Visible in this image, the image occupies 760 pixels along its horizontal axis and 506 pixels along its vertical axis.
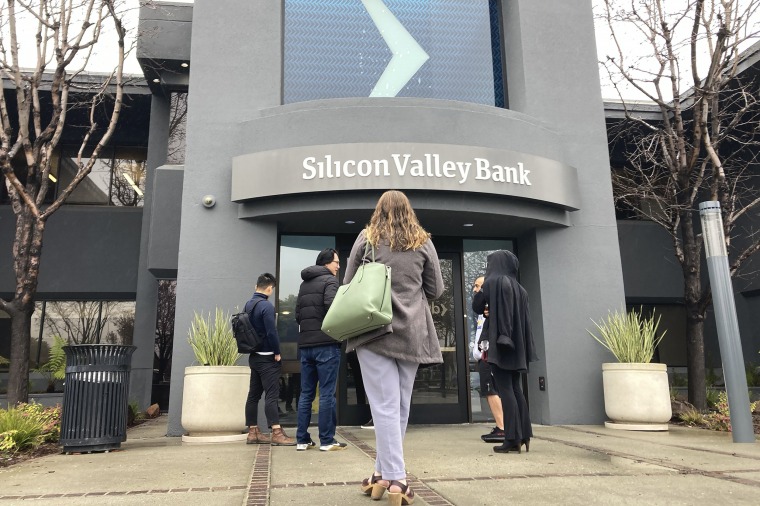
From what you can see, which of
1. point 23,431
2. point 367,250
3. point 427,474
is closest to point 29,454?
point 23,431

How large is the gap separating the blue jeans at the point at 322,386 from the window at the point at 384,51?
4.75 meters

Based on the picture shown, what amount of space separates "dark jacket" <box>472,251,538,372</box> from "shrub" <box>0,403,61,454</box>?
4.89m

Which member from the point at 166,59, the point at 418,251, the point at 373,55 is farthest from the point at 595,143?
the point at 166,59

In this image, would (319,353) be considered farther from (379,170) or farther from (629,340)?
(629,340)

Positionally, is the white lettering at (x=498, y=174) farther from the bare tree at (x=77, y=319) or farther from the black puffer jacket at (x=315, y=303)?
the bare tree at (x=77, y=319)

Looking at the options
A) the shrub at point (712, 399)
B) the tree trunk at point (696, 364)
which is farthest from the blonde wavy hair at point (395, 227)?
the shrub at point (712, 399)

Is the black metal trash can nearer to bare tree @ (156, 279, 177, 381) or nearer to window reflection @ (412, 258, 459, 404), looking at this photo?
window reflection @ (412, 258, 459, 404)

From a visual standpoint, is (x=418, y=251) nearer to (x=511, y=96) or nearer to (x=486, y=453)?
(x=486, y=453)

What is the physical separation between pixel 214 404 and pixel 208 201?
2896 mm

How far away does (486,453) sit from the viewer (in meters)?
5.17

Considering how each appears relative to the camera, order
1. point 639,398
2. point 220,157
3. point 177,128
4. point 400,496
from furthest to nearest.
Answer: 1. point 177,128
2. point 220,157
3. point 639,398
4. point 400,496

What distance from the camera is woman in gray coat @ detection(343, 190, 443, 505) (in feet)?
10.4

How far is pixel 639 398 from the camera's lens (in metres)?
7.27

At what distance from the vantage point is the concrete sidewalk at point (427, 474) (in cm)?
345
